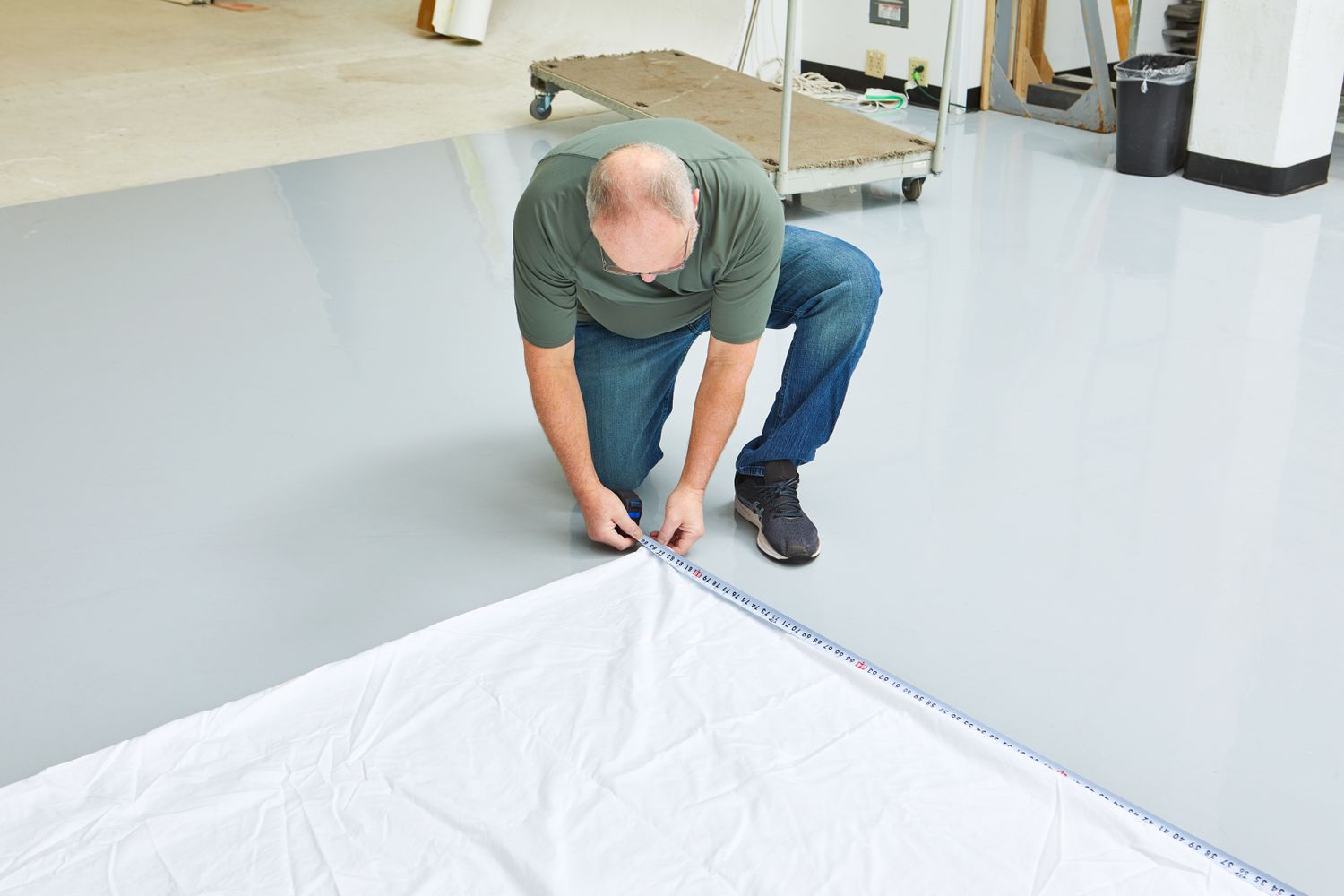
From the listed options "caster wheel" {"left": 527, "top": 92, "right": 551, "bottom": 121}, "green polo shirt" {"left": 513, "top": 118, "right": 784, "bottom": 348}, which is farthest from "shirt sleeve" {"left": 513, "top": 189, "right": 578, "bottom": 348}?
"caster wheel" {"left": 527, "top": 92, "right": 551, "bottom": 121}

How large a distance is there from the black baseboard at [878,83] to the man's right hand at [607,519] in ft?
12.5

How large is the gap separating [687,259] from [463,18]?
19.4 feet

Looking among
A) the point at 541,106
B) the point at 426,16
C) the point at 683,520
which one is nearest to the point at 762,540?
the point at 683,520

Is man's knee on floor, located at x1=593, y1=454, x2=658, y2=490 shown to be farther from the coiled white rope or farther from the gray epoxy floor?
the coiled white rope

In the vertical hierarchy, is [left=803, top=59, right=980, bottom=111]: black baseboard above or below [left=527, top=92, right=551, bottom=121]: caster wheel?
above

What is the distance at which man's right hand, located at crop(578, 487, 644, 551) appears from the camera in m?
2.04

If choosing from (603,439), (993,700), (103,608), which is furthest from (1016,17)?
(103,608)

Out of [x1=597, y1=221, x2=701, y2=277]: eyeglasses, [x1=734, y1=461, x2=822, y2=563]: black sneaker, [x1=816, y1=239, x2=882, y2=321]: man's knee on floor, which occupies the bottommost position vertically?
[x1=734, y1=461, x2=822, y2=563]: black sneaker

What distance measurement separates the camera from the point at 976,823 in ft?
4.82

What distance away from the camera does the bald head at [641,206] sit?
157 cm

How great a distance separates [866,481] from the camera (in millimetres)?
2355

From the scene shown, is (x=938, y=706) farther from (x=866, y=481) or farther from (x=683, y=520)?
(x=866, y=481)

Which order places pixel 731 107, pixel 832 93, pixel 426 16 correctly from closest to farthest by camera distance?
pixel 731 107 < pixel 832 93 < pixel 426 16

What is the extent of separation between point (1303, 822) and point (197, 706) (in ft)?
5.18
